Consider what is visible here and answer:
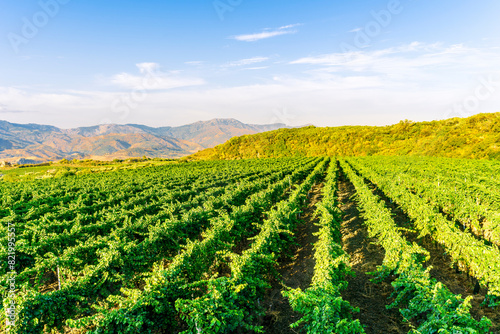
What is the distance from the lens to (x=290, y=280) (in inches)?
371

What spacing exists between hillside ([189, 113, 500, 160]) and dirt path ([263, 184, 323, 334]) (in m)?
70.8

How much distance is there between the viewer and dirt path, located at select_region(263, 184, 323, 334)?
7238mm

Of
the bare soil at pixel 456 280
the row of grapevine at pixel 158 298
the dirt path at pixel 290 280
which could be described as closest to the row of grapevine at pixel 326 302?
the dirt path at pixel 290 280

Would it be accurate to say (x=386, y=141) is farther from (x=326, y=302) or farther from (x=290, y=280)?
(x=326, y=302)

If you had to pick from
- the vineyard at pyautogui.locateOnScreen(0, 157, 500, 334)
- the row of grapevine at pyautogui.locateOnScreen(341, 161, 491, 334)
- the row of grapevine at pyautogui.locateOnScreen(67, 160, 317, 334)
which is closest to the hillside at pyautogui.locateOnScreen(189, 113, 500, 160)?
the vineyard at pyautogui.locateOnScreen(0, 157, 500, 334)

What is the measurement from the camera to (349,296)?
835 centimetres

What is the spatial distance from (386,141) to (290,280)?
10654cm

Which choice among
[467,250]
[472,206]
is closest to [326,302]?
[467,250]

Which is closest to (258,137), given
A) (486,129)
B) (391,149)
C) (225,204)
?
(391,149)

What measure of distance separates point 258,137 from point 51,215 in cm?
12013

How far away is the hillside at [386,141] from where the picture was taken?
7156 centimetres

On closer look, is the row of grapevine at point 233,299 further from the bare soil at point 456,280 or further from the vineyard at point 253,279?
the bare soil at point 456,280

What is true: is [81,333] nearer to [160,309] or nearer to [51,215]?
[160,309]

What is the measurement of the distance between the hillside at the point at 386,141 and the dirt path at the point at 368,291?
2734 inches
